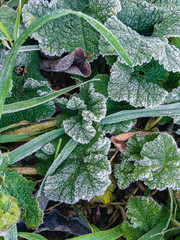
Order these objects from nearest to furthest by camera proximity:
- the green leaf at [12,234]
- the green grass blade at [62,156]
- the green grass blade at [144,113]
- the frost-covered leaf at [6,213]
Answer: the frost-covered leaf at [6,213], the green leaf at [12,234], the green grass blade at [62,156], the green grass blade at [144,113]

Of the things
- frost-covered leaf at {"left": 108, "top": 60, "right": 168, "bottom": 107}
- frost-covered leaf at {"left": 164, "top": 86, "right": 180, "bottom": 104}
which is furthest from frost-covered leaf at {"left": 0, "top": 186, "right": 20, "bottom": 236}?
frost-covered leaf at {"left": 164, "top": 86, "right": 180, "bottom": 104}

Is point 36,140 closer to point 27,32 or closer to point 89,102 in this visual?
point 89,102

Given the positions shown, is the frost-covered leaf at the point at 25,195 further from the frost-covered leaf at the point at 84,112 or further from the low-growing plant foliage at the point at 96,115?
the frost-covered leaf at the point at 84,112

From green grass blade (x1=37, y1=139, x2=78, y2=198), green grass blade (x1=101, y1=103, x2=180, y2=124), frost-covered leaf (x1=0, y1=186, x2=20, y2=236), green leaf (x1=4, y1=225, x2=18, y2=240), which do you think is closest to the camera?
frost-covered leaf (x1=0, y1=186, x2=20, y2=236)

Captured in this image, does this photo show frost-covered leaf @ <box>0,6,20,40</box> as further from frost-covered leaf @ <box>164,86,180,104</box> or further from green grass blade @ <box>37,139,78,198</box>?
frost-covered leaf @ <box>164,86,180,104</box>

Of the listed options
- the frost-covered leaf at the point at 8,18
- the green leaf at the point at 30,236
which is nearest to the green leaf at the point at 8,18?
the frost-covered leaf at the point at 8,18

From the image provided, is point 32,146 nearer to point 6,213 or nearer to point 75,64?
point 6,213

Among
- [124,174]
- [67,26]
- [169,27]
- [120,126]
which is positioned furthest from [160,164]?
[67,26]

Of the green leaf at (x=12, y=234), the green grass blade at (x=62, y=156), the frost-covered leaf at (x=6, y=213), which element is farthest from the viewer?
the green grass blade at (x=62, y=156)
